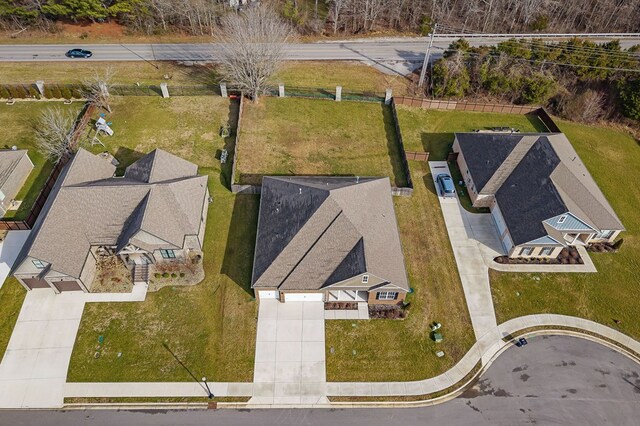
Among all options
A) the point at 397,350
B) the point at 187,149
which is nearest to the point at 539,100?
the point at 397,350

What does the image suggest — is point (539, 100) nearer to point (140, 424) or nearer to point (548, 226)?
point (548, 226)

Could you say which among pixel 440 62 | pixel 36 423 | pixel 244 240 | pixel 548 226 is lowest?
pixel 36 423

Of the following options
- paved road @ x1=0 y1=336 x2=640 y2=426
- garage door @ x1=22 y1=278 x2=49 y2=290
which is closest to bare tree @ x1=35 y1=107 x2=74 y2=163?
garage door @ x1=22 y1=278 x2=49 y2=290

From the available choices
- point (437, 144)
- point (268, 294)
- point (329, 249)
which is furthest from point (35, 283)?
point (437, 144)

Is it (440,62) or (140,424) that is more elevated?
(440,62)

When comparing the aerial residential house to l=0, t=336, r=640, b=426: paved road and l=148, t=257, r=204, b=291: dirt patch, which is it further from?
l=0, t=336, r=640, b=426: paved road
